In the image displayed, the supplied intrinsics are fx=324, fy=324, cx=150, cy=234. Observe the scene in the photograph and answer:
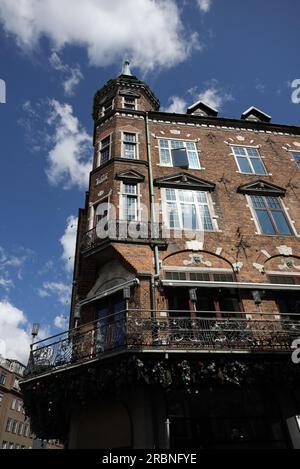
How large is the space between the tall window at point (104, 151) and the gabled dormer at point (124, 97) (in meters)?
2.61

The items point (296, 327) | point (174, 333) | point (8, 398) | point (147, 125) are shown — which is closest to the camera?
point (174, 333)

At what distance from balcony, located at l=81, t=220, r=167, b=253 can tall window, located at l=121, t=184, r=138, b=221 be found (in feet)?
2.23

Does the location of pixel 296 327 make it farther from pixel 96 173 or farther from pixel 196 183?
pixel 96 173

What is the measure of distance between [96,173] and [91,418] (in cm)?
1101

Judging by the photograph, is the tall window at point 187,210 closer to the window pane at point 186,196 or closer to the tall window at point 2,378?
the window pane at point 186,196

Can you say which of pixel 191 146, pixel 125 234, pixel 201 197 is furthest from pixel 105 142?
pixel 125 234

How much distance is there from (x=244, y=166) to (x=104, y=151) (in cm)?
773

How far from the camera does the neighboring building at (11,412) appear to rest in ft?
149

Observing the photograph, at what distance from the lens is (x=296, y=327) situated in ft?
36.9

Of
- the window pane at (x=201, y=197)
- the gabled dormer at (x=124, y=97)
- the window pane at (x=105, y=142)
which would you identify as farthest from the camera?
the gabled dormer at (x=124, y=97)

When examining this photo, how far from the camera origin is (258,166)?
18.0 metres

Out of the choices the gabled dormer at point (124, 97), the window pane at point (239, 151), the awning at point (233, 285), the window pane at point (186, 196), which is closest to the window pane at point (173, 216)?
the window pane at point (186, 196)

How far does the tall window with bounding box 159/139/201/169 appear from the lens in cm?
1720
